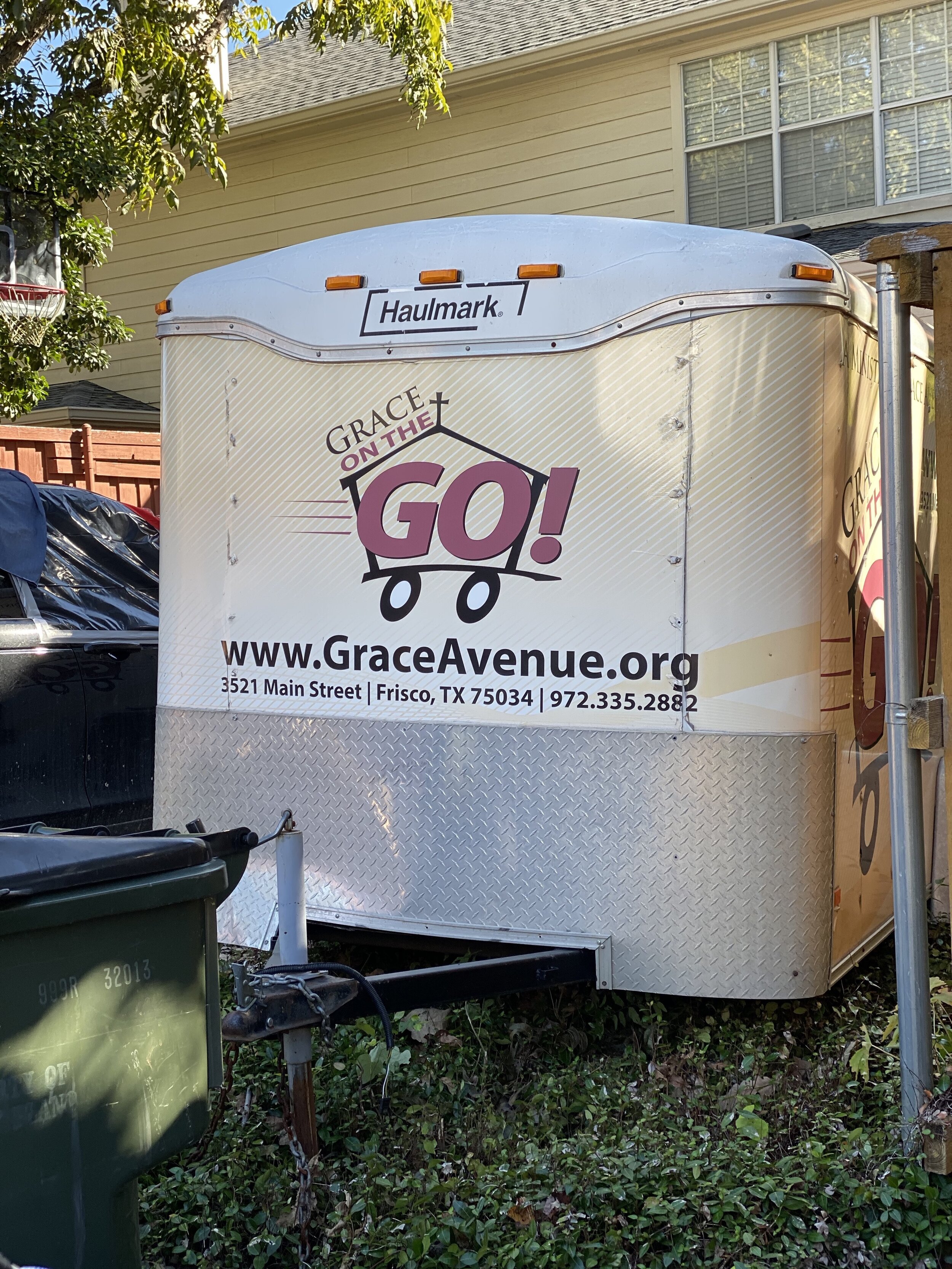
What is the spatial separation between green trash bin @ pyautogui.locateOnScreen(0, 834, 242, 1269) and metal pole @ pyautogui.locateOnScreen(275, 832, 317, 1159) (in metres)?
0.60

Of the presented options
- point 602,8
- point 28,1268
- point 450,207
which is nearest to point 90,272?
point 450,207

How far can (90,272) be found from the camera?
56.0 feet

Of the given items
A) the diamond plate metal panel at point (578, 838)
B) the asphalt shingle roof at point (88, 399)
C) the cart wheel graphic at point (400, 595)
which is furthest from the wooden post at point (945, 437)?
the asphalt shingle roof at point (88, 399)

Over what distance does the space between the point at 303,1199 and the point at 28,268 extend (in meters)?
7.92

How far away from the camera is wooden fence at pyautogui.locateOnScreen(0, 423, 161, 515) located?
1259cm

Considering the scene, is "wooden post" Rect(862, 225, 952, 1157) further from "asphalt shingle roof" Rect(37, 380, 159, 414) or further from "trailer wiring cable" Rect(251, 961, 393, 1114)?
"asphalt shingle roof" Rect(37, 380, 159, 414)

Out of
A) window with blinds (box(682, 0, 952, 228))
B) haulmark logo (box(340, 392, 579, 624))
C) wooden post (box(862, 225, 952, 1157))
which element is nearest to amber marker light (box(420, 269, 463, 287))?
haulmark logo (box(340, 392, 579, 624))

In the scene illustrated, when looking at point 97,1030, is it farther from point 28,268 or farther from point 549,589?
point 28,268

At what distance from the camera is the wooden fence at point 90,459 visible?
1259 centimetres

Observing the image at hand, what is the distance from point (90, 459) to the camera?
42.2 feet

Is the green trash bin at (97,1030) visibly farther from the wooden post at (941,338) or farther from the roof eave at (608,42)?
the roof eave at (608,42)

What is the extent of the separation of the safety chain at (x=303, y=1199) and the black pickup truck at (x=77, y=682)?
2789 mm

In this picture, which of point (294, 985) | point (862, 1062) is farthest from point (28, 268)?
point (862, 1062)

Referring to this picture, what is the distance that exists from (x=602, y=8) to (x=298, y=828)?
11155mm
